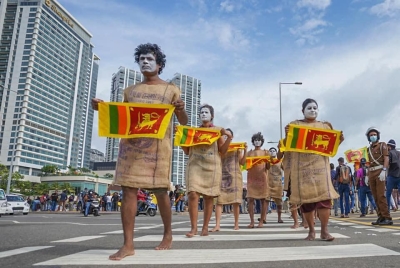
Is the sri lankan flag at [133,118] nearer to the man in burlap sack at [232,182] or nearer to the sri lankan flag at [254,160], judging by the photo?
the man in burlap sack at [232,182]

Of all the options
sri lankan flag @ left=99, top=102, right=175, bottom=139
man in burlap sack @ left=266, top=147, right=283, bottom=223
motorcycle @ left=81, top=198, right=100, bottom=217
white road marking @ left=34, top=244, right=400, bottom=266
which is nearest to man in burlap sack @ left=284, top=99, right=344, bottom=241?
white road marking @ left=34, top=244, right=400, bottom=266

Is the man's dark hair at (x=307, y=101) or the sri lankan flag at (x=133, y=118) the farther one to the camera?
the man's dark hair at (x=307, y=101)

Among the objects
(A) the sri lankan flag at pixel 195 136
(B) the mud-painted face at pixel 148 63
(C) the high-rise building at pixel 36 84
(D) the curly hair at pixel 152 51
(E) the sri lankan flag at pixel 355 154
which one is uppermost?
(C) the high-rise building at pixel 36 84

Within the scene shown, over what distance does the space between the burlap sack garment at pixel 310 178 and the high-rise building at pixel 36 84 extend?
4549 inches

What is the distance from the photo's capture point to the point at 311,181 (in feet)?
15.5

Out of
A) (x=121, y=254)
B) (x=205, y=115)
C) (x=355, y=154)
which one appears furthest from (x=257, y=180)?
(x=355, y=154)

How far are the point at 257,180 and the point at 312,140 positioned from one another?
3620 millimetres

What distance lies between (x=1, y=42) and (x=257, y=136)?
143835 millimetres

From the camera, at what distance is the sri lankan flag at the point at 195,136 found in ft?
18.2

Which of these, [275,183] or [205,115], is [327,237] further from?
[275,183]

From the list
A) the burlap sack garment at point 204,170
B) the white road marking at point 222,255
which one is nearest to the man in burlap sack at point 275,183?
the burlap sack garment at point 204,170

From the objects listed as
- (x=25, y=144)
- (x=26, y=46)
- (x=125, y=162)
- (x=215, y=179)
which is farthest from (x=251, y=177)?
(x=26, y=46)

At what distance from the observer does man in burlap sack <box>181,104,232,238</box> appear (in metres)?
5.24

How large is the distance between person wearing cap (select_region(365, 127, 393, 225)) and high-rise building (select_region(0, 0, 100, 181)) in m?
114
